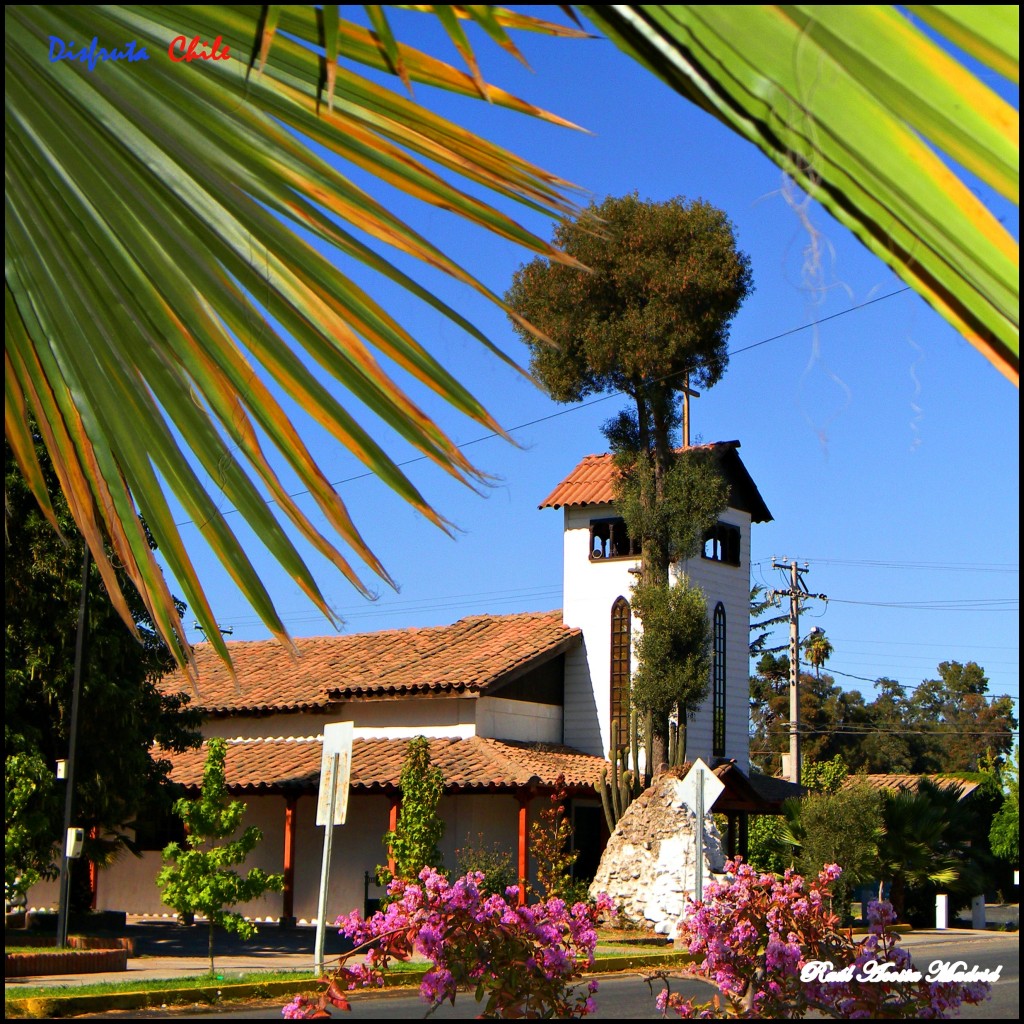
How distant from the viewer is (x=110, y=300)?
1794 mm

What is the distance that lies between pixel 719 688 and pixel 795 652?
56.2 ft

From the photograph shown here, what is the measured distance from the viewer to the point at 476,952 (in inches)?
231

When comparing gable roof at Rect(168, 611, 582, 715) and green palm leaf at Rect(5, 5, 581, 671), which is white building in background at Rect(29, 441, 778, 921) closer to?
gable roof at Rect(168, 611, 582, 715)

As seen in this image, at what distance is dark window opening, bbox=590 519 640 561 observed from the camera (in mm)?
29234

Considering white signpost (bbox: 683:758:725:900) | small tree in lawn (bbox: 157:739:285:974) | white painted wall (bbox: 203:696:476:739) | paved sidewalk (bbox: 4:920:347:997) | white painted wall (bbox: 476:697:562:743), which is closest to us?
white signpost (bbox: 683:758:725:900)

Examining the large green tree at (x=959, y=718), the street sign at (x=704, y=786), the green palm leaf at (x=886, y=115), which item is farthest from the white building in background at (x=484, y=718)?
the large green tree at (x=959, y=718)

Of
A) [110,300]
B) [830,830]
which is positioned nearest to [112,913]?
[830,830]

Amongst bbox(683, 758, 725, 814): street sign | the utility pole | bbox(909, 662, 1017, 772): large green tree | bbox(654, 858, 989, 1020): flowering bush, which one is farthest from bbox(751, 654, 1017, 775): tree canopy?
bbox(654, 858, 989, 1020): flowering bush

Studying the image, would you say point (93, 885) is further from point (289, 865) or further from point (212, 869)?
point (212, 869)

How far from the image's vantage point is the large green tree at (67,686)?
20250 millimetres

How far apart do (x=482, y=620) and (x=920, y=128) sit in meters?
32.6

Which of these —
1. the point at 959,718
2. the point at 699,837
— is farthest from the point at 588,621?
the point at 959,718

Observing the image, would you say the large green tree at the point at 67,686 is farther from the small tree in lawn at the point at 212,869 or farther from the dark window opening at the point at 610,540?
the dark window opening at the point at 610,540

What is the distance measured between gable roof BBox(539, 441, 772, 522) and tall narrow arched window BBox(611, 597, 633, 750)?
259 cm
